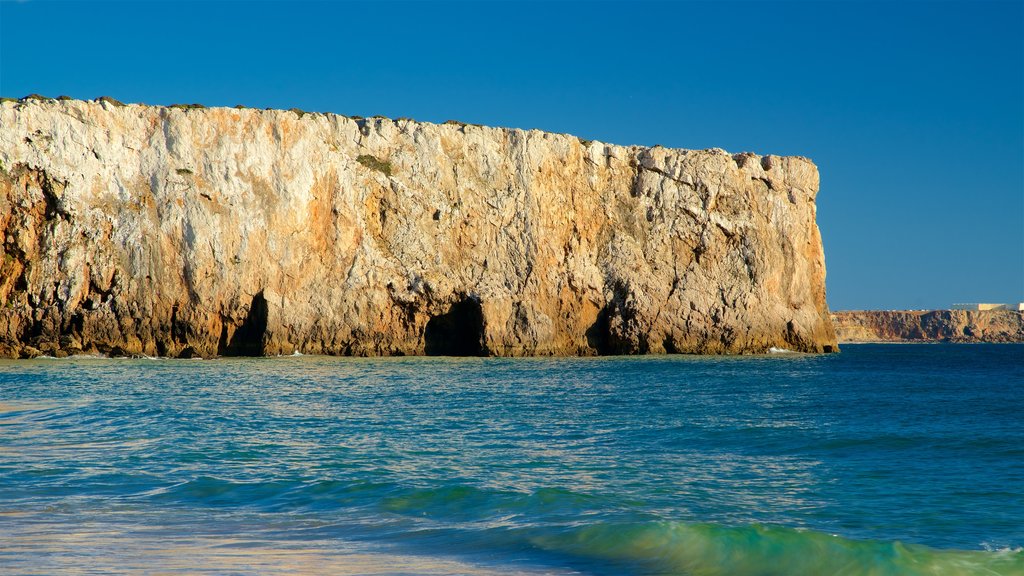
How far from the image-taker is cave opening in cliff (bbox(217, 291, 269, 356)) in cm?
4141

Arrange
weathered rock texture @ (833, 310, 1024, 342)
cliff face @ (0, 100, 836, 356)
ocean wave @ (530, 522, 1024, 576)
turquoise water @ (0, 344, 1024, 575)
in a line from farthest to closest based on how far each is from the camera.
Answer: weathered rock texture @ (833, 310, 1024, 342) → cliff face @ (0, 100, 836, 356) → turquoise water @ (0, 344, 1024, 575) → ocean wave @ (530, 522, 1024, 576)

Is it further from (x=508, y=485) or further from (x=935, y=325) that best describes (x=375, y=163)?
(x=935, y=325)

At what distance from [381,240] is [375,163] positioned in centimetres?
362

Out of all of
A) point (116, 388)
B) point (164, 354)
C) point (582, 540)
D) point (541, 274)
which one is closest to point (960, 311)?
point (541, 274)

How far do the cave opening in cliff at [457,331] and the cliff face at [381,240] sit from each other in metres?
0.11

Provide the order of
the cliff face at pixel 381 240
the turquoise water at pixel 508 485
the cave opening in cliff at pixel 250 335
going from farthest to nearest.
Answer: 1. the cave opening in cliff at pixel 250 335
2. the cliff face at pixel 381 240
3. the turquoise water at pixel 508 485

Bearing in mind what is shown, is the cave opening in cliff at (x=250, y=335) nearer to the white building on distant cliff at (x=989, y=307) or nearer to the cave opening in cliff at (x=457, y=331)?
the cave opening in cliff at (x=457, y=331)

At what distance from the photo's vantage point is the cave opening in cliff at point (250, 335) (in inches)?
1630

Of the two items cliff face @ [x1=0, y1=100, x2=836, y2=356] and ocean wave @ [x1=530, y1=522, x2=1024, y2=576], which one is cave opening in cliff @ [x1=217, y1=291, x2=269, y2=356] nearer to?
cliff face @ [x1=0, y1=100, x2=836, y2=356]

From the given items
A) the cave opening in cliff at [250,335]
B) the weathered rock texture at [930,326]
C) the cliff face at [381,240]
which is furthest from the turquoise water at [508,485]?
the weathered rock texture at [930,326]

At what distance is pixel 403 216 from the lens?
4541 centimetres

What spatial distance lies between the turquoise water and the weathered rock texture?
114 meters

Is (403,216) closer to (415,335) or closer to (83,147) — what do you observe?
(415,335)

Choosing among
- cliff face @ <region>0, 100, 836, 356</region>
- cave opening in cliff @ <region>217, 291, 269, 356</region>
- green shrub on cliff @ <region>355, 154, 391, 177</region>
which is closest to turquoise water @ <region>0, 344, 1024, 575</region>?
cliff face @ <region>0, 100, 836, 356</region>
